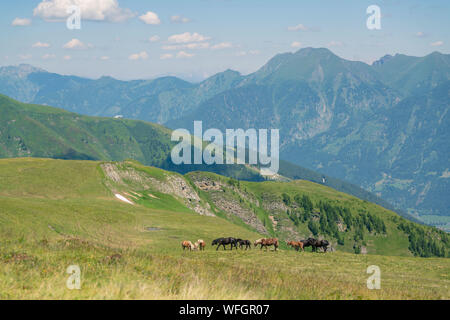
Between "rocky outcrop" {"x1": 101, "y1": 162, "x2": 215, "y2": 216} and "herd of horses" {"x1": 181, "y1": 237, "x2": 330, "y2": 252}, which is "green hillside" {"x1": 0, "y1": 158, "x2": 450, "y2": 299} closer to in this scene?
"herd of horses" {"x1": 181, "y1": 237, "x2": 330, "y2": 252}

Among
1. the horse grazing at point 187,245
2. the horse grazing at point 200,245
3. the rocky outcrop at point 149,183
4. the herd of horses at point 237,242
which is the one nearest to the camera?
the horse grazing at point 187,245

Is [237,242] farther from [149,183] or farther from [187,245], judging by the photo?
[149,183]

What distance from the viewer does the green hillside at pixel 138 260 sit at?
776 inches

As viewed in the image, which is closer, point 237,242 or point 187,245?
point 187,245

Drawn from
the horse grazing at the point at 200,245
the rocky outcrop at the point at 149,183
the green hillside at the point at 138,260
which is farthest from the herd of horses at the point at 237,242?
the rocky outcrop at the point at 149,183

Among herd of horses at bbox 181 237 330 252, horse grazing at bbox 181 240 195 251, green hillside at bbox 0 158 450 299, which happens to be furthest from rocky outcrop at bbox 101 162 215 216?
horse grazing at bbox 181 240 195 251

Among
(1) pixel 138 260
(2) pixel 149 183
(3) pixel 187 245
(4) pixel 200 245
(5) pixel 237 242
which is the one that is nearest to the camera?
(1) pixel 138 260

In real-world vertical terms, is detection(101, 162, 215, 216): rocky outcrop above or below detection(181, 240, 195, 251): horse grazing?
below

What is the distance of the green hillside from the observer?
19.7 meters

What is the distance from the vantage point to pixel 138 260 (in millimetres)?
26188

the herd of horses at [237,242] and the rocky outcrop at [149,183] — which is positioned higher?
the herd of horses at [237,242]

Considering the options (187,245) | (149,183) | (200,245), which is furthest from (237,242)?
(149,183)

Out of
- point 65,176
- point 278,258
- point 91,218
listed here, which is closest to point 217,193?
point 65,176

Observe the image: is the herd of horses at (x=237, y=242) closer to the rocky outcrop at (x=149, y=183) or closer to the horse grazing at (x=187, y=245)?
the horse grazing at (x=187, y=245)
